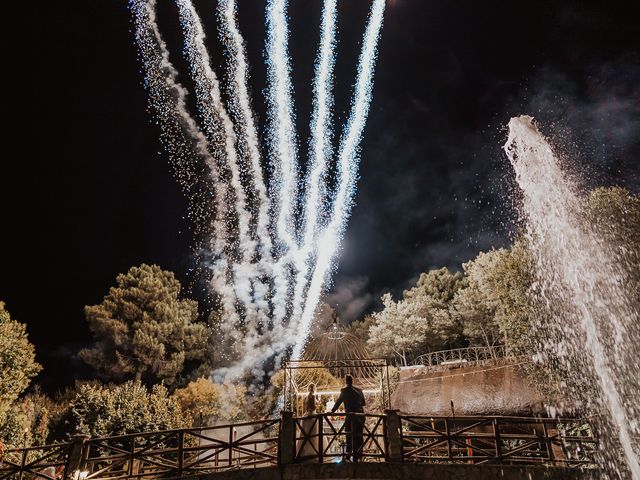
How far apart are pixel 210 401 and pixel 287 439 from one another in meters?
24.1

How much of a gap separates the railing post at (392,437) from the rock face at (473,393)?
6622 mm

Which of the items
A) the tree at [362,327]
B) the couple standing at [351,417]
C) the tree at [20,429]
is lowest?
the couple standing at [351,417]

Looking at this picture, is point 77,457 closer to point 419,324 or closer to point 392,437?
point 392,437

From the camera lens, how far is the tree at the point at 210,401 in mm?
31312

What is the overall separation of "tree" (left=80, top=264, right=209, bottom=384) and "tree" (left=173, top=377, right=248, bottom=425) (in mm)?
3686

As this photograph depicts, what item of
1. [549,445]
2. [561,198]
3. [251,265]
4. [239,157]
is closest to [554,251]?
[561,198]

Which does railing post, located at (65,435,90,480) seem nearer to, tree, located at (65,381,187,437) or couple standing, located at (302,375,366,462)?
couple standing, located at (302,375,366,462)

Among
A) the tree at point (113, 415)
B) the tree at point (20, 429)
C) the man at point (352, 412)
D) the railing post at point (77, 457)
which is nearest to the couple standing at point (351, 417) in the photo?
the man at point (352, 412)

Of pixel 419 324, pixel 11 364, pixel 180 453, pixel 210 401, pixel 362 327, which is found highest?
pixel 362 327

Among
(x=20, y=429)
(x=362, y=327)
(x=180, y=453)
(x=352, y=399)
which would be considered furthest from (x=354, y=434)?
(x=362, y=327)

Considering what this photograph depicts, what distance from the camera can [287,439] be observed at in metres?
10.1

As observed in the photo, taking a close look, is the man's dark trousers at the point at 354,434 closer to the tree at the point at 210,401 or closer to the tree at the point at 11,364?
the tree at the point at 11,364

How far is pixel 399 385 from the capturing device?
909 inches

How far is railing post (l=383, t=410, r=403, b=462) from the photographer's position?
10078mm
